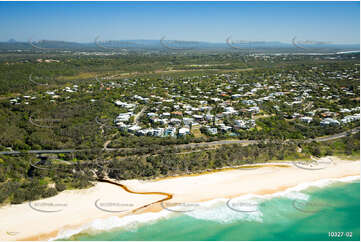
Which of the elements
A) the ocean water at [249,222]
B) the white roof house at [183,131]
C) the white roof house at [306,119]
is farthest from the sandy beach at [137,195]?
the white roof house at [306,119]

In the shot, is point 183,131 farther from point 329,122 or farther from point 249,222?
point 329,122

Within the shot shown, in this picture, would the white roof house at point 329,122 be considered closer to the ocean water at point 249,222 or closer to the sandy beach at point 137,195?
the sandy beach at point 137,195

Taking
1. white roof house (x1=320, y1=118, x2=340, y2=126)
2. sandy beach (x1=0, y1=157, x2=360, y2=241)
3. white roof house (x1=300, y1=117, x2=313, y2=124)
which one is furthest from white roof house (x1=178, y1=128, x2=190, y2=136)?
white roof house (x1=320, y1=118, x2=340, y2=126)

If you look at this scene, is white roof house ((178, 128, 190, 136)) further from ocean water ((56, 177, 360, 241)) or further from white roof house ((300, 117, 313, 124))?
white roof house ((300, 117, 313, 124))

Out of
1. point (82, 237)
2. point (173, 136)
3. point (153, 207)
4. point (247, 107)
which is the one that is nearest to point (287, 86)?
point (247, 107)

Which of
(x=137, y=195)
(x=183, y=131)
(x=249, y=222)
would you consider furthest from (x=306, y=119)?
(x=137, y=195)
